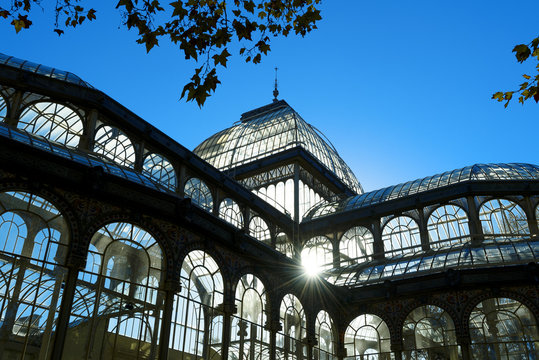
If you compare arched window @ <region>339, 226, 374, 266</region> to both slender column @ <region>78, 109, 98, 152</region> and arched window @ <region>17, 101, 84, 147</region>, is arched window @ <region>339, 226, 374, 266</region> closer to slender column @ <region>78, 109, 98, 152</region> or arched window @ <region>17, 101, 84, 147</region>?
slender column @ <region>78, 109, 98, 152</region>

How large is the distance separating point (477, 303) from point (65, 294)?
2048 centimetres

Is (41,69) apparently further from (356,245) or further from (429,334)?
(429,334)

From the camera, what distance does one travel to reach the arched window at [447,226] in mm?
34000

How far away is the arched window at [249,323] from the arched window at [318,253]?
10.3 metres

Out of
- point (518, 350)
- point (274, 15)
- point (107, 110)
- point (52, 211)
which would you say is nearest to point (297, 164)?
point (107, 110)

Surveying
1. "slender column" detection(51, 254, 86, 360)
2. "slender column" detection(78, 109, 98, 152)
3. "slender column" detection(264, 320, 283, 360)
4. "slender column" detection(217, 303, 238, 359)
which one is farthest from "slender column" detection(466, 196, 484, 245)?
"slender column" detection(51, 254, 86, 360)

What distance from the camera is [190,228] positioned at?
77.3 ft

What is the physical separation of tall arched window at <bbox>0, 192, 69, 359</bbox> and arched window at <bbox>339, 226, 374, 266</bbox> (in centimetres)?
2157

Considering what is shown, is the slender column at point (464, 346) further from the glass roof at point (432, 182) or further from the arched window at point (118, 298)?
the arched window at point (118, 298)

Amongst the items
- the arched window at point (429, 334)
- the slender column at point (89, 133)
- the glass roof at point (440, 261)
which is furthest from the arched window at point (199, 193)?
the arched window at point (429, 334)

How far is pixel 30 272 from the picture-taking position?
1775 cm

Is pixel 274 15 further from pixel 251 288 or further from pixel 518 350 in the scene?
pixel 518 350

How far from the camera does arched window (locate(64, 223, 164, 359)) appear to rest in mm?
18547

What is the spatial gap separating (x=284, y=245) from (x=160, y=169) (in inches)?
439
